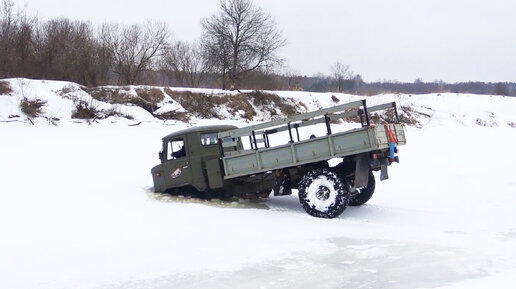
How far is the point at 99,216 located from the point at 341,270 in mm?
4704

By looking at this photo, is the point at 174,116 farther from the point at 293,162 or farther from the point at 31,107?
the point at 293,162

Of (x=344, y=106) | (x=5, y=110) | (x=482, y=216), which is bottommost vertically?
(x=482, y=216)

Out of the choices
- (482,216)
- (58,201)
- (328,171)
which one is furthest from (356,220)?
(58,201)

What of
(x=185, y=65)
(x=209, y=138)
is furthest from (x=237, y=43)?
(x=209, y=138)

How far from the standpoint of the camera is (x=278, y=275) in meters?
6.17

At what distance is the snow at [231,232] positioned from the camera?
6121mm

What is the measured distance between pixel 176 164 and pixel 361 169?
4.24 m

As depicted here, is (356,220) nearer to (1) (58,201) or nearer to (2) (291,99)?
(1) (58,201)

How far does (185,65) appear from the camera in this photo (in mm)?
41500

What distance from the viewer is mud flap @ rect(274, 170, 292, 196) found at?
10172 mm

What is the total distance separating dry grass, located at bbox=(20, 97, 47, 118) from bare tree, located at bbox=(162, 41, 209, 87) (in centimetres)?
2005

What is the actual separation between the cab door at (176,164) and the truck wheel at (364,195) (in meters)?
3.76

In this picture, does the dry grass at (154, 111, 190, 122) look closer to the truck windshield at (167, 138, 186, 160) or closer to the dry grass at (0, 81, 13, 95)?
the dry grass at (0, 81, 13, 95)

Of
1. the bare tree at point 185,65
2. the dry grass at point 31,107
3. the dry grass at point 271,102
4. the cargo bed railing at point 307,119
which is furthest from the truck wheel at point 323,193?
the bare tree at point 185,65
